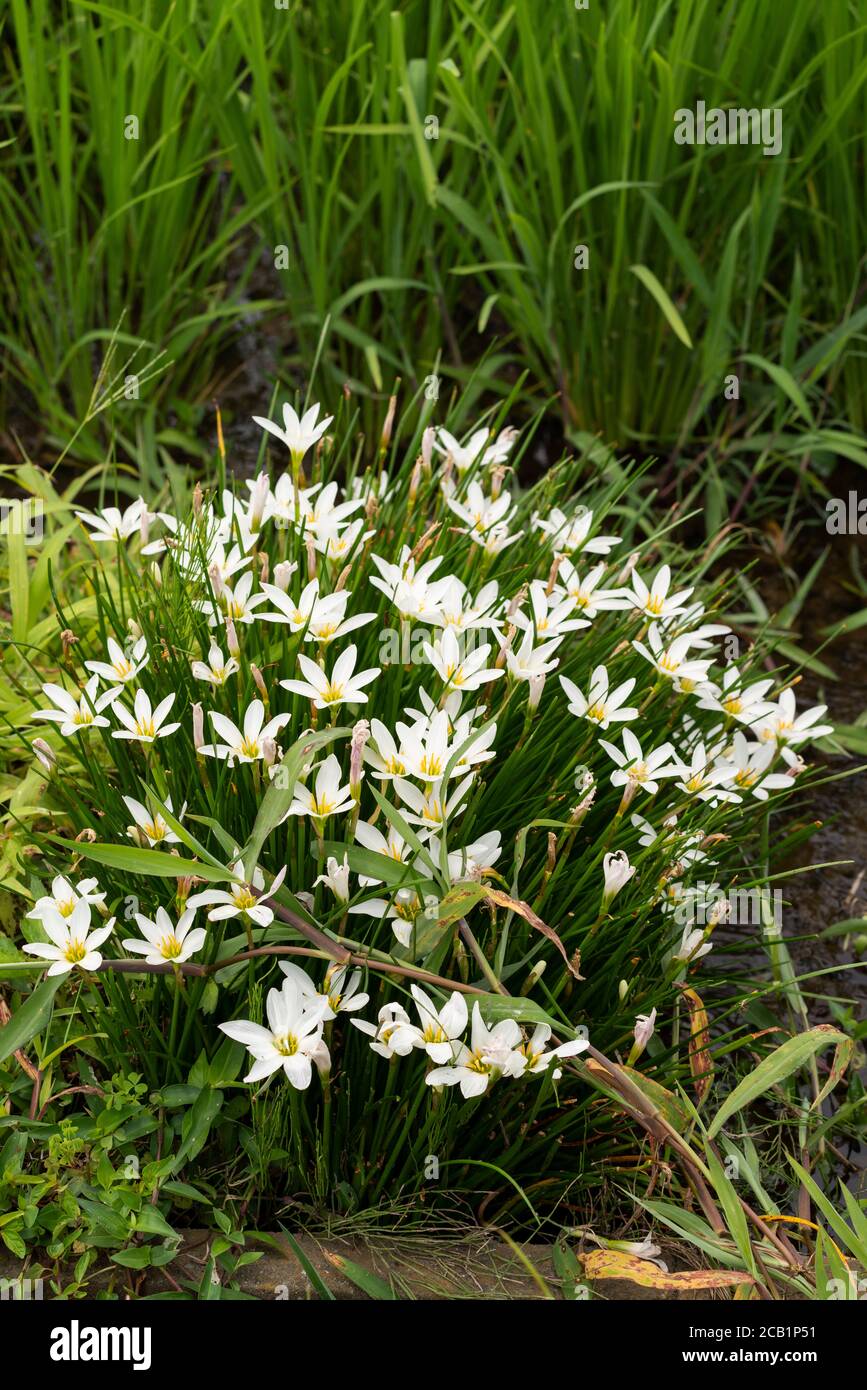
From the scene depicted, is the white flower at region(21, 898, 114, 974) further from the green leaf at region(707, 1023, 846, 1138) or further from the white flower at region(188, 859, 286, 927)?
the green leaf at region(707, 1023, 846, 1138)

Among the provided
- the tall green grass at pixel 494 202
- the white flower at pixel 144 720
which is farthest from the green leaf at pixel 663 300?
the white flower at pixel 144 720

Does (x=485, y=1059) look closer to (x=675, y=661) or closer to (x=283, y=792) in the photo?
(x=283, y=792)

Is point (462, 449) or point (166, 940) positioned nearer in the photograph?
point (166, 940)

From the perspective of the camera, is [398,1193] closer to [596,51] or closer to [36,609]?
[36,609]

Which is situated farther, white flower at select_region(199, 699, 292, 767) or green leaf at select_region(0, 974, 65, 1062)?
white flower at select_region(199, 699, 292, 767)

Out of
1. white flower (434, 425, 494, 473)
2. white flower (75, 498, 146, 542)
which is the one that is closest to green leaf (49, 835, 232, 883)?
white flower (75, 498, 146, 542)

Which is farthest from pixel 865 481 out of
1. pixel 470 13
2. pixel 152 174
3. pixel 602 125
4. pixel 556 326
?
pixel 152 174

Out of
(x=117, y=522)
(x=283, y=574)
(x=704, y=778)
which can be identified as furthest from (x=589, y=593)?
(x=117, y=522)
